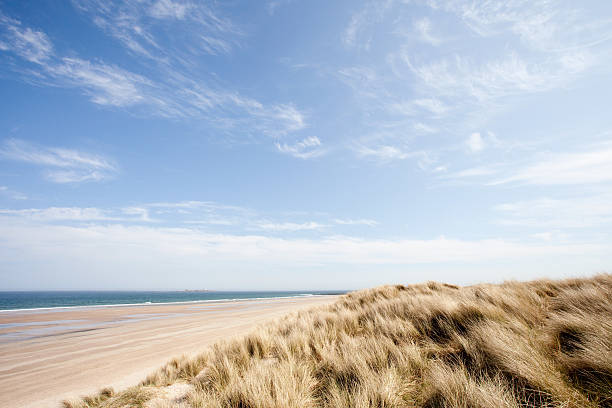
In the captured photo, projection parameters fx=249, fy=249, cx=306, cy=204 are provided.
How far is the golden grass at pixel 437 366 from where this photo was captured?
2.85m

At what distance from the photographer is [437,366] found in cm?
351

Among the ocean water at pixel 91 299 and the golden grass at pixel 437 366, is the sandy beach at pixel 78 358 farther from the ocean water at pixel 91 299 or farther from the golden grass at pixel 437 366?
the ocean water at pixel 91 299

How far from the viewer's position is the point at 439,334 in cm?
527

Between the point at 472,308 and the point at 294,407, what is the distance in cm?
468

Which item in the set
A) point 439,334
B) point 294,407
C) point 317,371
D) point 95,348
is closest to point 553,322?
point 439,334

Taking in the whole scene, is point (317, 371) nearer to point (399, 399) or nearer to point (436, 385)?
point (399, 399)

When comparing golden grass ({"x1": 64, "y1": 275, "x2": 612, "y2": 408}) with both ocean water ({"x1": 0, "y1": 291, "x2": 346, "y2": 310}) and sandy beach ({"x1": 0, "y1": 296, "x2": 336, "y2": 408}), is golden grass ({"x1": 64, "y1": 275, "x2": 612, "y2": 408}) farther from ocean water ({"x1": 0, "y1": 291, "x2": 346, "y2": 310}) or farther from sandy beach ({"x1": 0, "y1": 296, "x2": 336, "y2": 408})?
ocean water ({"x1": 0, "y1": 291, "x2": 346, "y2": 310})

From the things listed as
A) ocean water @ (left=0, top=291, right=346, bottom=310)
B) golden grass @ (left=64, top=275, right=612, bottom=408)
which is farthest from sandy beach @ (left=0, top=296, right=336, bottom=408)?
ocean water @ (left=0, top=291, right=346, bottom=310)

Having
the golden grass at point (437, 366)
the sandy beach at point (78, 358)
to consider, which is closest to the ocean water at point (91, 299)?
the sandy beach at point (78, 358)

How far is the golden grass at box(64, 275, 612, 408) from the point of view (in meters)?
2.85

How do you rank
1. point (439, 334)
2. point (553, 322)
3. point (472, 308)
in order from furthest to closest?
point (472, 308) → point (439, 334) → point (553, 322)

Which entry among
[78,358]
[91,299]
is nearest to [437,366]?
Answer: [78,358]

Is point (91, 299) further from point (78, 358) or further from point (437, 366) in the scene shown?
point (437, 366)

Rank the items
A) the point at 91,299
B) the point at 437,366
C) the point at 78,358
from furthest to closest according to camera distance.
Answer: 1. the point at 91,299
2. the point at 78,358
3. the point at 437,366
